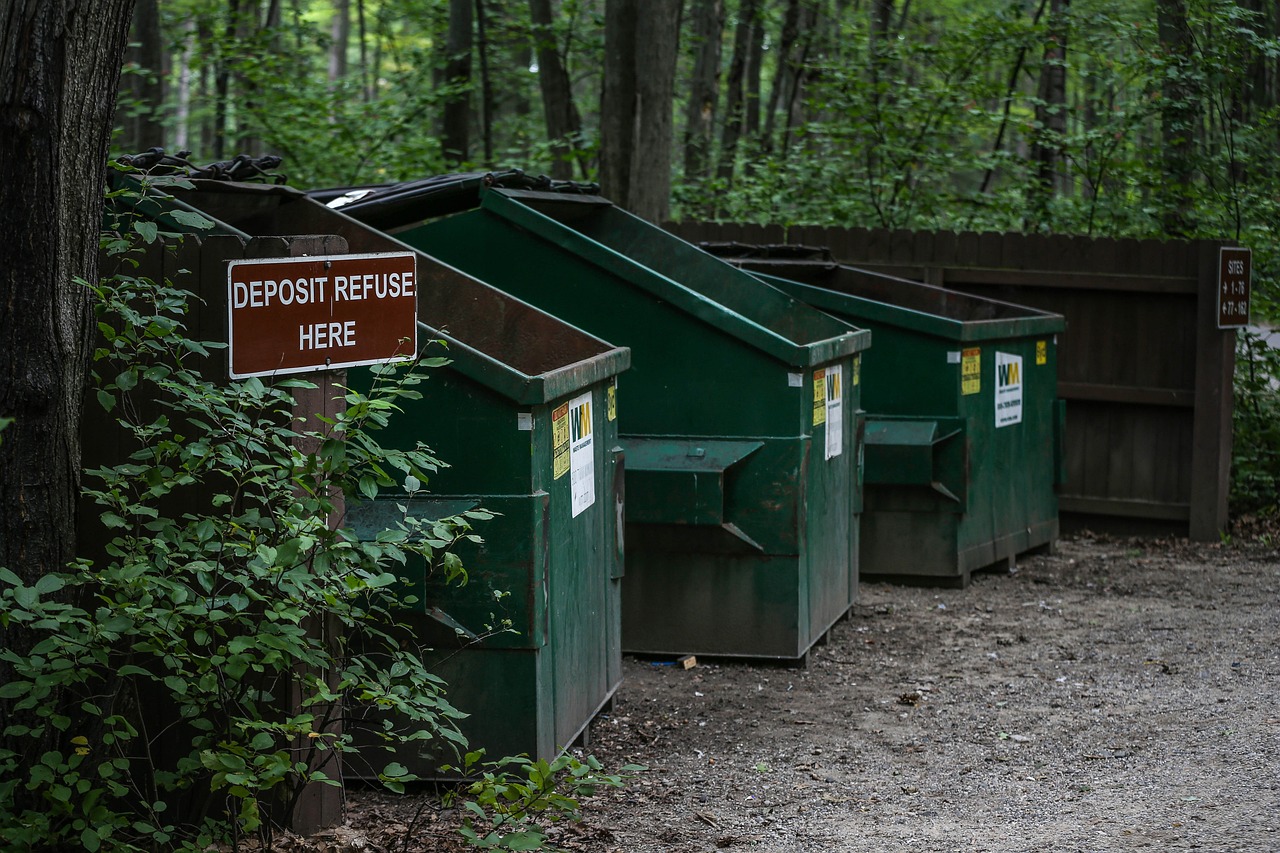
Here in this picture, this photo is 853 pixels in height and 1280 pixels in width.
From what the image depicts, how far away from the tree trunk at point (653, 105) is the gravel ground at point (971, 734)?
344 centimetres

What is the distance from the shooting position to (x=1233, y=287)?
909 centimetres

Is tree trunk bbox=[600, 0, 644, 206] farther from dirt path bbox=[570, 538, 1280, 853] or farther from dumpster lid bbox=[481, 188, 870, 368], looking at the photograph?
dirt path bbox=[570, 538, 1280, 853]

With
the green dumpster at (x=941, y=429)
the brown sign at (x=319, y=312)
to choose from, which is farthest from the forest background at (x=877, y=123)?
the brown sign at (x=319, y=312)

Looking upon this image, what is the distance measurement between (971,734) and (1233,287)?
200 inches

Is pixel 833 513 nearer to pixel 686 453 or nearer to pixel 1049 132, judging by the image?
pixel 686 453

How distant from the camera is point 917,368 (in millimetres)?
7715

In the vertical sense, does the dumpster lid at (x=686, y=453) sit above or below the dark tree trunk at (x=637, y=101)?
below

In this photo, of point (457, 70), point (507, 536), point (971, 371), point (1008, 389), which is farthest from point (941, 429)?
point (457, 70)

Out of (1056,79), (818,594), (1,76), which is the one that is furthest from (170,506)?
(1056,79)

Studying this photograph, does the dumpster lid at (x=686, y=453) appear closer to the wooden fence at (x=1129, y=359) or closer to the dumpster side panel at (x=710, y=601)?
the dumpster side panel at (x=710, y=601)

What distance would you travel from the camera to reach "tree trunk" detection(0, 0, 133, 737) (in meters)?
3.10

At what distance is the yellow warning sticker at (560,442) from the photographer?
443cm

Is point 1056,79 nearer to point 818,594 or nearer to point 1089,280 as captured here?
point 1089,280

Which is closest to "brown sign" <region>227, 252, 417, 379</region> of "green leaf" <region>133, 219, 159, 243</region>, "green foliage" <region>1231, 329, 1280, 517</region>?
"green leaf" <region>133, 219, 159, 243</region>
